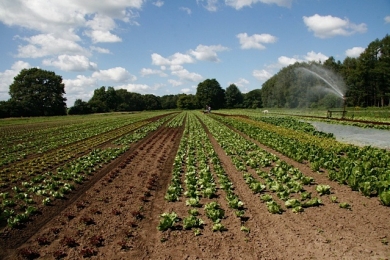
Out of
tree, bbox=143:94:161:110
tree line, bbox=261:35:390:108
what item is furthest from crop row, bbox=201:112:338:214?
tree, bbox=143:94:161:110

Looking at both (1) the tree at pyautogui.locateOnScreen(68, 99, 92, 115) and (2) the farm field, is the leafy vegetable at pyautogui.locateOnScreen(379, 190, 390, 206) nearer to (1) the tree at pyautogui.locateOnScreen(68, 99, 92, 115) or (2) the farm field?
(2) the farm field

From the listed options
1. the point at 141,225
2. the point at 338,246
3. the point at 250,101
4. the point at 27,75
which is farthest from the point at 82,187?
the point at 250,101

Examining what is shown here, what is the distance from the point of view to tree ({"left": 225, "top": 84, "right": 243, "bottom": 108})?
516 feet

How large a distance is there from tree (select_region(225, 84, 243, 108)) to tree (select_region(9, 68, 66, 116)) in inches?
3478

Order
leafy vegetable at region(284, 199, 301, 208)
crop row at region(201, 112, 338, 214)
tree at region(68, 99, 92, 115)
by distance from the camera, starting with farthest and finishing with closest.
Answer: tree at region(68, 99, 92, 115) < crop row at region(201, 112, 338, 214) < leafy vegetable at region(284, 199, 301, 208)

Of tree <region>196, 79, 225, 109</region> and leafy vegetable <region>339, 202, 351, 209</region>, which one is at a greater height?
tree <region>196, 79, 225, 109</region>

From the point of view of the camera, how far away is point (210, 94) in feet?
503

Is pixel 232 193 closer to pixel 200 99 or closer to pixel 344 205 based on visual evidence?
pixel 344 205

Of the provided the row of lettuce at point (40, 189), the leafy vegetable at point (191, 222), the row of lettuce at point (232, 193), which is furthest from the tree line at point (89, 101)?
the leafy vegetable at point (191, 222)

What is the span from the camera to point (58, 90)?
328ft

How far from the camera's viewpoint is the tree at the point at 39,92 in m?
87.7

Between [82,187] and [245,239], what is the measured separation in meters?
7.99

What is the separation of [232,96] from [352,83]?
3071 inches

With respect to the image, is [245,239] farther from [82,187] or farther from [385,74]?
[385,74]
